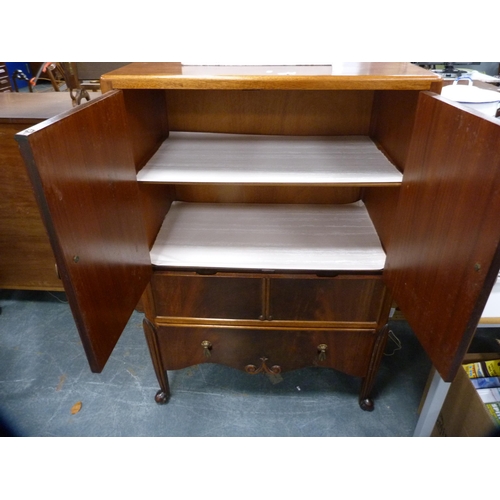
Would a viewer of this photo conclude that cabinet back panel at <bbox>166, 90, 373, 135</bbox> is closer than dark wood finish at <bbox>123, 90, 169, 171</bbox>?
No

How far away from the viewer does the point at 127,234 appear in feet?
2.89

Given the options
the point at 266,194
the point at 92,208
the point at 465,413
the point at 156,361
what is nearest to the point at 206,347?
the point at 156,361

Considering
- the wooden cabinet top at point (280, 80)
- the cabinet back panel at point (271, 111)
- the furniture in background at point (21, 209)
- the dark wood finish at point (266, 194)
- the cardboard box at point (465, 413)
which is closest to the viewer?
the wooden cabinet top at point (280, 80)

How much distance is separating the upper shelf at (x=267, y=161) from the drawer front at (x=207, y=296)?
0.97ft

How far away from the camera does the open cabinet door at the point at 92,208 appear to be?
57cm

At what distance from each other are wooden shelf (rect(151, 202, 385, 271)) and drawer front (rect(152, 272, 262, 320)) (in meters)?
0.06

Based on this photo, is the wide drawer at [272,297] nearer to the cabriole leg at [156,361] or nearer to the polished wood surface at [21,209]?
the cabriole leg at [156,361]

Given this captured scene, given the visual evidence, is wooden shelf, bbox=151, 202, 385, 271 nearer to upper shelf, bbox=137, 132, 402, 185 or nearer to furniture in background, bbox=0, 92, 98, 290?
upper shelf, bbox=137, 132, 402, 185

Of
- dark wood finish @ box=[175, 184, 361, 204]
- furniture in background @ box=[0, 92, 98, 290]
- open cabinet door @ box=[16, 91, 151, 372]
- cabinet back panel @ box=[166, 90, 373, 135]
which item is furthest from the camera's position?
furniture in background @ box=[0, 92, 98, 290]

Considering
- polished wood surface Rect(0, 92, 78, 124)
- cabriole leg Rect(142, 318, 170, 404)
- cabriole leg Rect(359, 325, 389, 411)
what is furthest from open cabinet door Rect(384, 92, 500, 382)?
polished wood surface Rect(0, 92, 78, 124)

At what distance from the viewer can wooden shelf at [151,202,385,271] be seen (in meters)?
1.07

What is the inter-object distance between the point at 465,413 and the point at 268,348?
0.61 metres

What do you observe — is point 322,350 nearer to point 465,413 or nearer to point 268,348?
point 268,348

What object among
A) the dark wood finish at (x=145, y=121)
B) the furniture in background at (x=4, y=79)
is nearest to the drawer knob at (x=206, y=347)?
the dark wood finish at (x=145, y=121)
